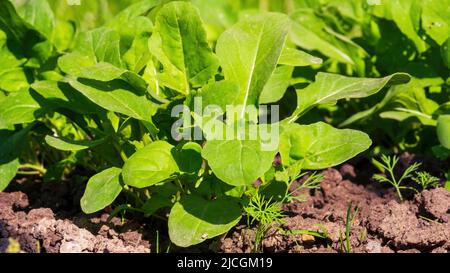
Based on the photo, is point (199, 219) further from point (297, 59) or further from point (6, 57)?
point (6, 57)

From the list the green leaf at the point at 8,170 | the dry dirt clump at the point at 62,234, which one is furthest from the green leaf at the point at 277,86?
the green leaf at the point at 8,170

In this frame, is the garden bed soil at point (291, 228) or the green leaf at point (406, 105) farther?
the green leaf at point (406, 105)

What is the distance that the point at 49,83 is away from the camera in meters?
2.58

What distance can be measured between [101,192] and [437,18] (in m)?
1.48

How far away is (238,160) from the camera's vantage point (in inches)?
85.4

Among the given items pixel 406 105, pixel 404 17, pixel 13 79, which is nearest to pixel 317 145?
pixel 406 105

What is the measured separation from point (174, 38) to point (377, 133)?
3.85ft

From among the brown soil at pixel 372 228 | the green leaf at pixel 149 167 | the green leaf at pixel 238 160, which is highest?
the green leaf at pixel 238 160

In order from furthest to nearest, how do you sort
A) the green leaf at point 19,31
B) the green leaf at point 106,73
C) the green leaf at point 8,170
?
the green leaf at point 19,31 < the green leaf at point 8,170 < the green leaf at point 106,73

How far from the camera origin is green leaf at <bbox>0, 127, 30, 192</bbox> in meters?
2.74

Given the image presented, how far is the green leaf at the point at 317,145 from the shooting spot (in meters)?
2.40

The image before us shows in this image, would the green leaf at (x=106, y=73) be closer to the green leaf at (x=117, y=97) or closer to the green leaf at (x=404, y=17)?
the green leaf at (x=117, y=97)

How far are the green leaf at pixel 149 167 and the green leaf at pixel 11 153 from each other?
0.63m

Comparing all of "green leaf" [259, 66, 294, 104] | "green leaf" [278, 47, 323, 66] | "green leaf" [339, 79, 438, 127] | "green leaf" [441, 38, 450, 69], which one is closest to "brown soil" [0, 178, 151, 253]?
"green leaf" [259, 66, 294, 104]
